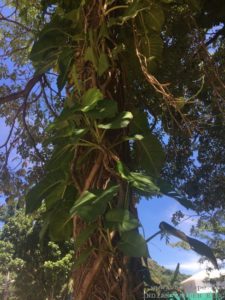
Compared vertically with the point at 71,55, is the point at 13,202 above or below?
above

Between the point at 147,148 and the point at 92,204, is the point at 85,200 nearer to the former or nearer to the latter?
the point at 92,204

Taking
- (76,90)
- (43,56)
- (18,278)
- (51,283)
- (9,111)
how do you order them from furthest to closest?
(18,278) < (51,283) < (9,111) < (43,56) < (76,90)

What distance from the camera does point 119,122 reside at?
165 cm

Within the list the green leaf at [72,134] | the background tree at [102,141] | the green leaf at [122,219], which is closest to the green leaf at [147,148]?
the background tree at [102,141]

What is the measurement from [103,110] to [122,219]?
17.1 inches

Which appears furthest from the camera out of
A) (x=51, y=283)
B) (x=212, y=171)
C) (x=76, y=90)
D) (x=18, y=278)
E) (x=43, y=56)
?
(x=18, y=278)

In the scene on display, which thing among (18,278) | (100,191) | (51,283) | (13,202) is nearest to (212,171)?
(13,202)

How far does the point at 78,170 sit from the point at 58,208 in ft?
0.59

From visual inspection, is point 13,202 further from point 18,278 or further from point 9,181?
point 18,278

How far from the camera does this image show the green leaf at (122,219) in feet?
4.85

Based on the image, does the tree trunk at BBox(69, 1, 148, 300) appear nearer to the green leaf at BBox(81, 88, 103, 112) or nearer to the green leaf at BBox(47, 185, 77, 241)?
the green leaf at BBox(47, 185, 77, 241)

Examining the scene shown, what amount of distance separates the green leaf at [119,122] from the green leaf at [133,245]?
41cm

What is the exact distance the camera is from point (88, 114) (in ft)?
5.31

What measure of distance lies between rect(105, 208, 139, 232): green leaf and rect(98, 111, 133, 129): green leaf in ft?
1.06
